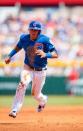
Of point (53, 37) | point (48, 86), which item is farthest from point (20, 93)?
point (53, 37)

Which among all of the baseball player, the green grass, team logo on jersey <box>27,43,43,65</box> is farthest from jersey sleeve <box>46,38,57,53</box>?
the green grass

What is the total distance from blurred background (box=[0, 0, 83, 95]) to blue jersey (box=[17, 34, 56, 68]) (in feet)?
32.2

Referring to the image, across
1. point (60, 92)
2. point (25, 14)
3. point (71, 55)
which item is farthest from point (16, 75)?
point (25, 14)

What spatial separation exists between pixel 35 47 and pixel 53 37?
14182 mm

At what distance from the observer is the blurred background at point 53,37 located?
2034cm

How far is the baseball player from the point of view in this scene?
32.3 feet

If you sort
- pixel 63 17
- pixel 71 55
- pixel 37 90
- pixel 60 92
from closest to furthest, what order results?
pixel 37 90, pixel 60 92, pixel 71 55, pixel 63 17

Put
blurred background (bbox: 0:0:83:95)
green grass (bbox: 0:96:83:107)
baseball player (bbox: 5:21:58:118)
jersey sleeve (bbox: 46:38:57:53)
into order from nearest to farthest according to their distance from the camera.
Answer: baseball player (bbox: 5:21:58:118) → jersey sleeve (bbox: 46:38:57:53) → green grass (bbox: 0:96:83:107) → blurred background (bbox: 0:0:83:95)

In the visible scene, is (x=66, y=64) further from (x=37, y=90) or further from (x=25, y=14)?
(x=37, y=90)

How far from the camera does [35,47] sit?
10.2 meters

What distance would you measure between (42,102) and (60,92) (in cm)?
895

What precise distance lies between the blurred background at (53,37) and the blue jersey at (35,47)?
386 inches

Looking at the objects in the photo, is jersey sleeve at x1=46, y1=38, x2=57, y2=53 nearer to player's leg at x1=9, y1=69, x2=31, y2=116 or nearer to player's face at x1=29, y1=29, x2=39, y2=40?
player's face at x1=29, y1=29, x2=39, y2=40

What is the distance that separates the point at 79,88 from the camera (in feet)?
66.6
